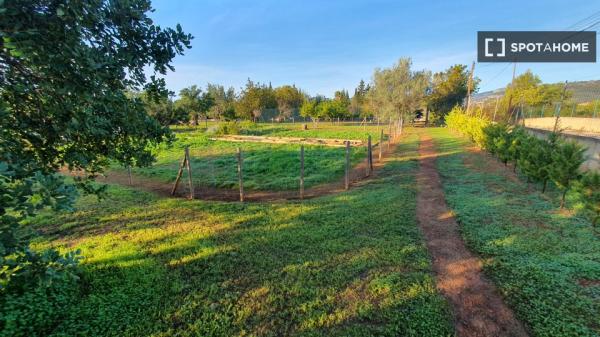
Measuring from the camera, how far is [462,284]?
423 centimetres

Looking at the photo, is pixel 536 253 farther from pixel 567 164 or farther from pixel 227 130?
pixel 227 130

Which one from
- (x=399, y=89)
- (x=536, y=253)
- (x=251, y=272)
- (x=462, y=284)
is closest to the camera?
(x=462, y=284)

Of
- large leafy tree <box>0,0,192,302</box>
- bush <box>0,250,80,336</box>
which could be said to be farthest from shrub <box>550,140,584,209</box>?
bush <box>0,250,80,336</box>

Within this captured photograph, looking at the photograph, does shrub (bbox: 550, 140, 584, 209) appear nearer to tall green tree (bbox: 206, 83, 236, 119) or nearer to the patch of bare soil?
the patch of bare soil

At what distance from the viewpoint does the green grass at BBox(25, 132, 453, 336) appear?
339 centimetres

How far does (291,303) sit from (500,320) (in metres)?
2.64

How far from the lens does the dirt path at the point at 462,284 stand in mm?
3389

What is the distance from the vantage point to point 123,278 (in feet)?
13.9

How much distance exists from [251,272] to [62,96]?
3371 mm

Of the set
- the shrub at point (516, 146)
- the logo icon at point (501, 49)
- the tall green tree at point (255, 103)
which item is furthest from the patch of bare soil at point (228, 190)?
the tall green tree at point (255, 103)

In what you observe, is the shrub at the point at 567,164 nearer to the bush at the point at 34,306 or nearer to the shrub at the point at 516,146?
the shrub at the point at 516,146

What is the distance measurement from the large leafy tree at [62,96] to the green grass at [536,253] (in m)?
5.02

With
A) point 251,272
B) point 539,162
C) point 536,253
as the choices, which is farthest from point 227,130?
point 536,253

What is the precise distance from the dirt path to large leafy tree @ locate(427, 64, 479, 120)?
46406 millimetres
